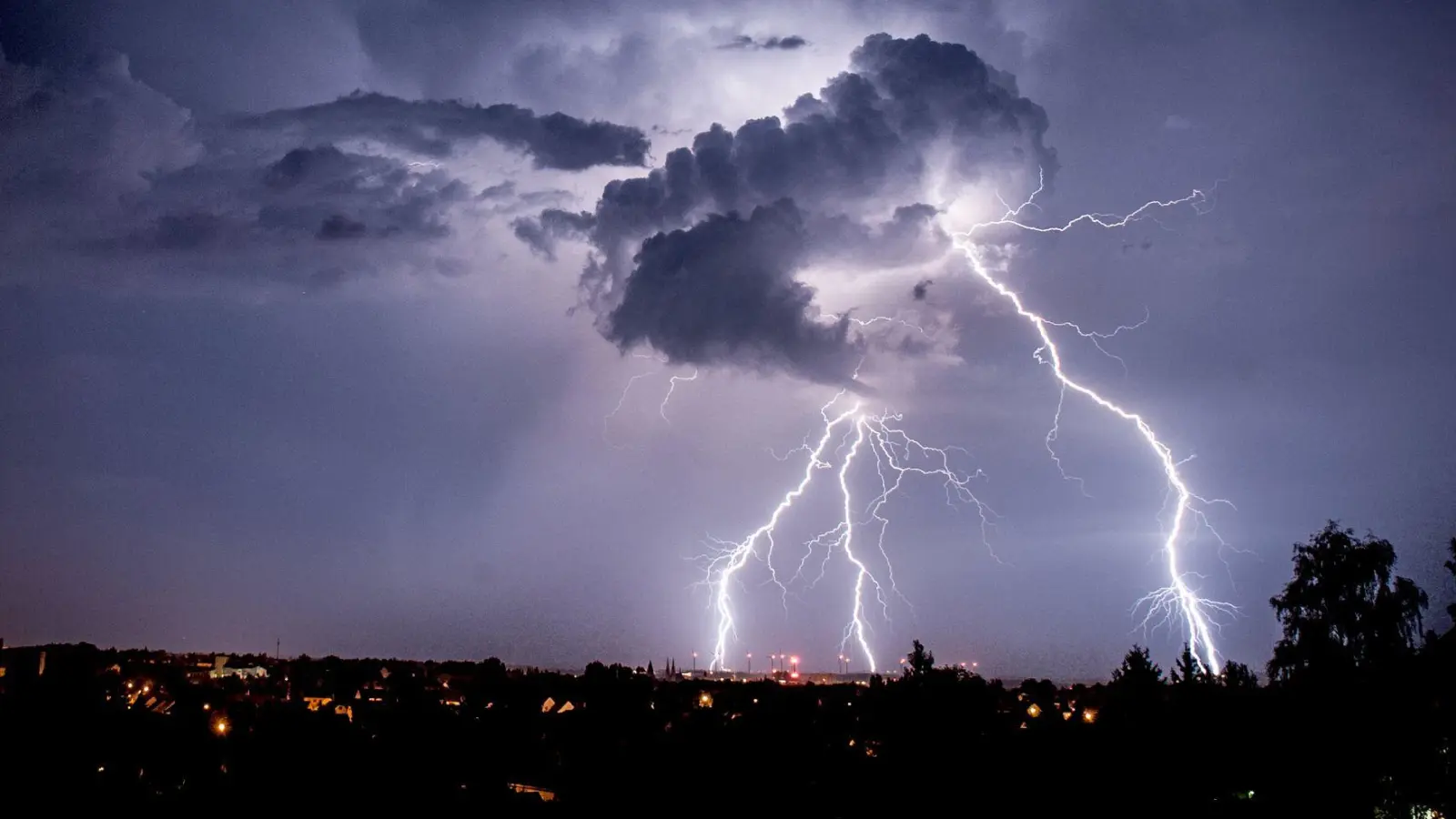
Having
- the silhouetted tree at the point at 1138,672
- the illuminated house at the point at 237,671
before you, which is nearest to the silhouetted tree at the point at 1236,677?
the silhouetted tree at the point at 1138,672

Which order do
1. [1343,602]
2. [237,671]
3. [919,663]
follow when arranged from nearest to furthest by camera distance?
[919,663] < [1343,602] < [237,671]

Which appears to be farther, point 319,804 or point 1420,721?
point 1420,721

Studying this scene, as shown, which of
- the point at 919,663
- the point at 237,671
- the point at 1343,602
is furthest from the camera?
the point at 237,671

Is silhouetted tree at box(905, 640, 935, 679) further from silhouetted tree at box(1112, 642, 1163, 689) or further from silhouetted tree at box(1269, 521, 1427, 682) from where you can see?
silhouetted tree at box(1269, 521, 1427, 682)

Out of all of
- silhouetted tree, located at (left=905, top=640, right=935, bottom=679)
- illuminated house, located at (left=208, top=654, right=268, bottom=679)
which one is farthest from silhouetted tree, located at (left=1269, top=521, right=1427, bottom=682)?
illuminated house, located at (left=208, top=654, right=268, bottom=679)

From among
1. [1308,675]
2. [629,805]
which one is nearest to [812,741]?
[629,805]

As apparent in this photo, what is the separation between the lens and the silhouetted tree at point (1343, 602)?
29438 mm

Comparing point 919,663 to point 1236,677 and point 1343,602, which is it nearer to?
point 1236,677

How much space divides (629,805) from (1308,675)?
13.8m

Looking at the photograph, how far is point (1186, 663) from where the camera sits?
19.2 metres

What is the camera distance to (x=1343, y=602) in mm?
30781

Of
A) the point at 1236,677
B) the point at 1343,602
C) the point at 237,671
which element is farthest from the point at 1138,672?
the point at 237,671

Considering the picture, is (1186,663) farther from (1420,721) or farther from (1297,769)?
(1420,721)

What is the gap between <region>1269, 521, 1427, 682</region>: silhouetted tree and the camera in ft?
96.6
